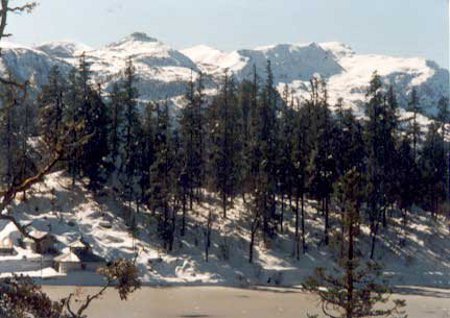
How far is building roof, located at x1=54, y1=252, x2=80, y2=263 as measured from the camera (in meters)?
56.4

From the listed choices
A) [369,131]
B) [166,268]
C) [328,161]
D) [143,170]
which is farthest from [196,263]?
[369,131]

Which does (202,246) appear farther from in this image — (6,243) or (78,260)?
(6,243)

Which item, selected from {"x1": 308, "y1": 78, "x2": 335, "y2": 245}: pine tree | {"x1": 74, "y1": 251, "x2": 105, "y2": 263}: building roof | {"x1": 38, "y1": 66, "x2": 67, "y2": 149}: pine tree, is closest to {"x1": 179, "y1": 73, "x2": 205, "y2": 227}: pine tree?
{"x1": 308, "y1": 78, "x2": 335, "y2": 245}: pine tree

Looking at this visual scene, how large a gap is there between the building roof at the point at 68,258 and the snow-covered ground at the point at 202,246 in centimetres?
139

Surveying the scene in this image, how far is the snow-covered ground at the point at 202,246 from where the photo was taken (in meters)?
60.2

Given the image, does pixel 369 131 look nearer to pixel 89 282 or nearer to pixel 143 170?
pixel 143 170

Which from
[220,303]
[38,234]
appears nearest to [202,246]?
[38,234]

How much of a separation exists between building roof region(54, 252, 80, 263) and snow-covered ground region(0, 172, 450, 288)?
1.39 m

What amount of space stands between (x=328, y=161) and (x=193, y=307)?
30.4m

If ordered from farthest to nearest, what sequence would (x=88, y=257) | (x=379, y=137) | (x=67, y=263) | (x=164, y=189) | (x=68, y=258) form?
(x=379, y=137) → (x=164, y=189) → (x=88, y=257) → (x=68, y=258) → (x=67, y=263)

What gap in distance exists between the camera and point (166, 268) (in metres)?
60.6

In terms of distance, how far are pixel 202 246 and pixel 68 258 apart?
13769mm

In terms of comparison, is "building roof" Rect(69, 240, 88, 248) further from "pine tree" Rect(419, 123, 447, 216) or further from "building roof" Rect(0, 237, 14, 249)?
"pine tree" Rect(419, 123, 447, 216)

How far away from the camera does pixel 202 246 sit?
216 ft
